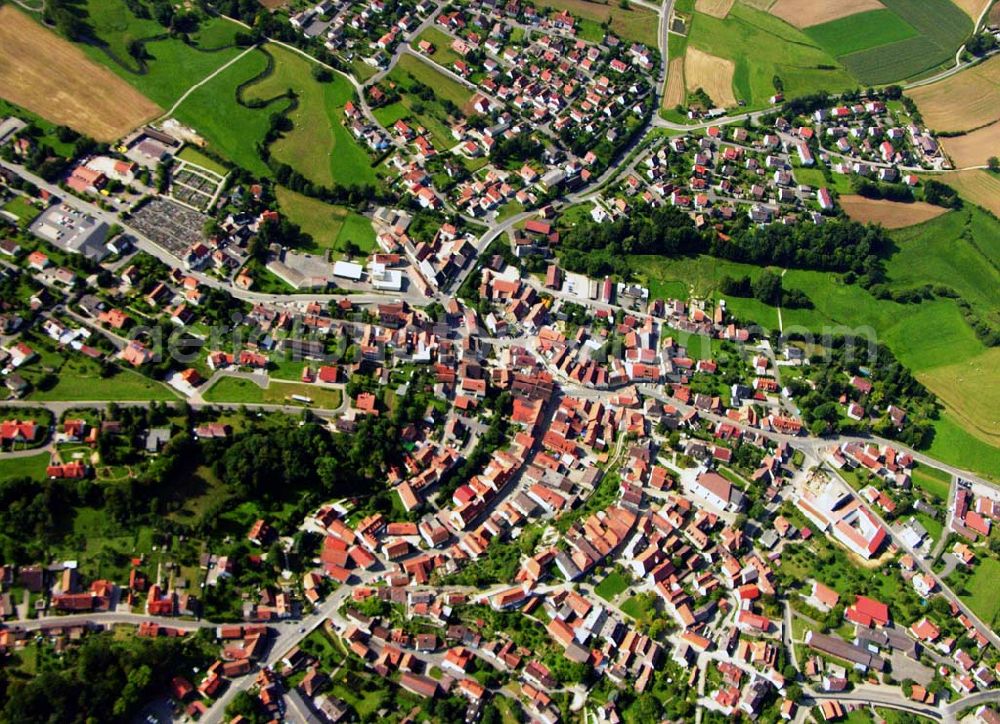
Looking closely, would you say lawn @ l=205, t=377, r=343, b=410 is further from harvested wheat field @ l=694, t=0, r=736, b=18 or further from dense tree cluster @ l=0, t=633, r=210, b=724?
harvested wheat field @ l=694, t=0, r=736, b=18

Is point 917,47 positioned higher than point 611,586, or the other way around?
point 917,47

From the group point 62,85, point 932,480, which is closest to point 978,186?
point 932,480

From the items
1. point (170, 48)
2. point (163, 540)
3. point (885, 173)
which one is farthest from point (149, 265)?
point (885, 173)

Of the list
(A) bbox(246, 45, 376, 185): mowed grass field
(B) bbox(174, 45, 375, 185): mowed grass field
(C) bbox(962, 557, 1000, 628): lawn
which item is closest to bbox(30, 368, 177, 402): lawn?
(B) bbox(174, 45, 375, 185): mowed grass field

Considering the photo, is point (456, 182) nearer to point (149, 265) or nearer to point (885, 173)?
point (149, 265)

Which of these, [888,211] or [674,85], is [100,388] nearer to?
[674,85]

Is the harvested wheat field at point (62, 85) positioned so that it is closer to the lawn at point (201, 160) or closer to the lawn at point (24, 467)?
the lawn at point (201, 160)
